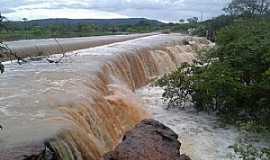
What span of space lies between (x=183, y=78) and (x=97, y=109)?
3.55 metres

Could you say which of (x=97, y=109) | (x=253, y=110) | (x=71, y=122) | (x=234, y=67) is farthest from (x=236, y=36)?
(x=71, y=122)

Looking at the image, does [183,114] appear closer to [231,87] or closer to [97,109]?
[231,87]

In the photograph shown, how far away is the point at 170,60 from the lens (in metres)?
20.2

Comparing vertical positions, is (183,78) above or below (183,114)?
above

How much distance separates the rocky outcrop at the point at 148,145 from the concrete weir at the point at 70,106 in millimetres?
789

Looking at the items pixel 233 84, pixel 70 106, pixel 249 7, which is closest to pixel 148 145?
pixel 70 106

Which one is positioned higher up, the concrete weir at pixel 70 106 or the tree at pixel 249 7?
the tree at pixel 249 7

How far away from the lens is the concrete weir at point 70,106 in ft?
22.0

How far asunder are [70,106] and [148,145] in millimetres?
2531

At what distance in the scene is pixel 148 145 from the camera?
6523 millimetres

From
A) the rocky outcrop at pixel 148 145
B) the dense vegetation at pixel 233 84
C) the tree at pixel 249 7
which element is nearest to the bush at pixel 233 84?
the dense vegetation at pixel 233 84

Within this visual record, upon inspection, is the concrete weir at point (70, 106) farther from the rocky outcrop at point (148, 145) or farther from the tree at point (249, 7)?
the tree at point (249, 7)

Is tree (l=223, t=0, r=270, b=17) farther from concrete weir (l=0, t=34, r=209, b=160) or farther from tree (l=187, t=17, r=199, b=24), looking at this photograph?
concrete weir (l=0, t=34, r=209, b=160)

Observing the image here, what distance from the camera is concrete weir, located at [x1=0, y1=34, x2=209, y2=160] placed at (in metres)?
6.71
